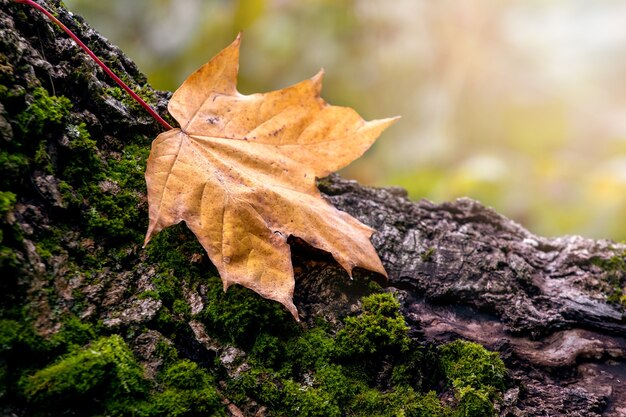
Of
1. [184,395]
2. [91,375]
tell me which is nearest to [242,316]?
[184,395]

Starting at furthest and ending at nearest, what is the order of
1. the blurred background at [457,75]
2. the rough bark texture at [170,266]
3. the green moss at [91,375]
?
the blurred background at [457,75] < the rough bark texture at [170,266] < the green moss at [91,375]

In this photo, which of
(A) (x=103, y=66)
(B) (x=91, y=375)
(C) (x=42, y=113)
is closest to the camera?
(B) (x=91, y=375)

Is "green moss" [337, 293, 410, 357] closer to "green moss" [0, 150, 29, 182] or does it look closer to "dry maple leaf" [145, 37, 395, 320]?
"dry maple leaf" [145, 37, 395, 320]

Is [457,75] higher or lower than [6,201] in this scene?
higher

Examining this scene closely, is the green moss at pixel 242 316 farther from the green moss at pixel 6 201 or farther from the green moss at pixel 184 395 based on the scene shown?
the green moss at pixel 6 201

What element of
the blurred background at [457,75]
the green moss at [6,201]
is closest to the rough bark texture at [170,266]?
the green moss at [6,201]

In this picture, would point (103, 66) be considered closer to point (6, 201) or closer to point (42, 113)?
point (42, 113)

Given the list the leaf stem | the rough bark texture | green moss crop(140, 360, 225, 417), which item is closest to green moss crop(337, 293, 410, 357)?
the rough bark texture
